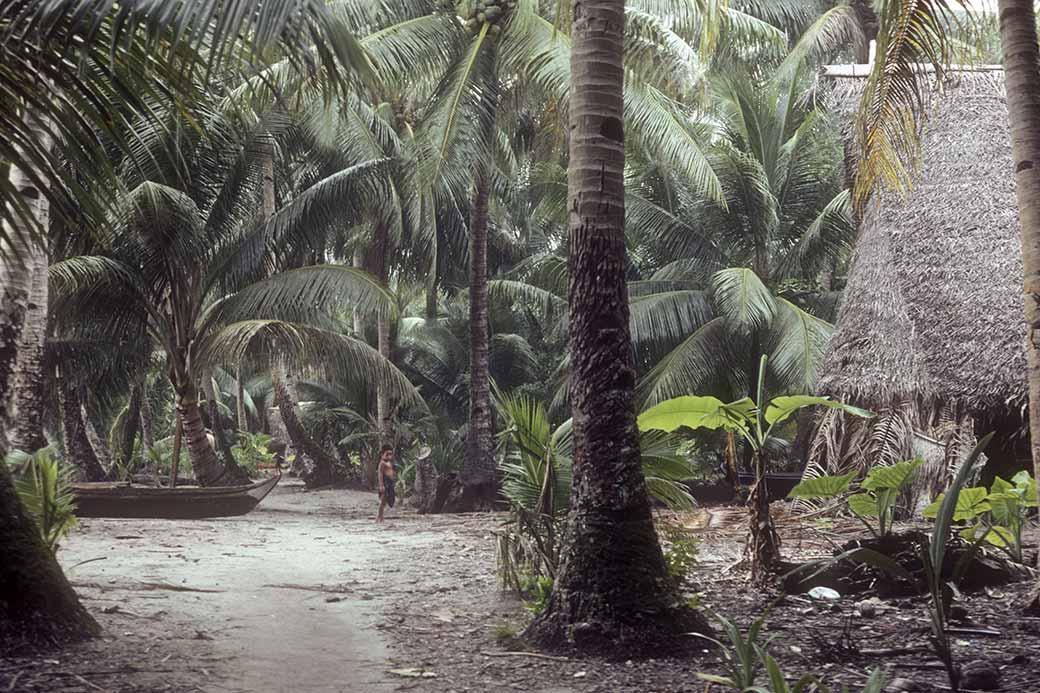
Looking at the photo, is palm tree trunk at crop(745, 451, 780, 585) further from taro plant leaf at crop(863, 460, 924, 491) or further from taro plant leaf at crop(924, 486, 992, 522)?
taro plant leaf at crop(924, 486, 992, 522)

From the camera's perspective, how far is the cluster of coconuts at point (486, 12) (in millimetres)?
15617

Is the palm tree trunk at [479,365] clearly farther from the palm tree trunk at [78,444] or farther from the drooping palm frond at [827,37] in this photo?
the palm tree trunk at [78,444]

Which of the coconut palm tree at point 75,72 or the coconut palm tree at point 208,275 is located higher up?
the coconut palm tree at point 208,275

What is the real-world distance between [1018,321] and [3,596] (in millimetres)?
10006

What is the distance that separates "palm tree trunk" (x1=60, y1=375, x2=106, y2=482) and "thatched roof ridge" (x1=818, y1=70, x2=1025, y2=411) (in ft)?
51.5

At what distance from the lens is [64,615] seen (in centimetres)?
556

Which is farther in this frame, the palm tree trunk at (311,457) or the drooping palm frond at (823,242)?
the palm tree trunk at (311,457)

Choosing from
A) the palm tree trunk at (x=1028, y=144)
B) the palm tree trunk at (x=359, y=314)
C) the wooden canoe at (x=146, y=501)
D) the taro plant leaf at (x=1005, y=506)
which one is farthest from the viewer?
the palm tree trunk at (x=359, y=314)

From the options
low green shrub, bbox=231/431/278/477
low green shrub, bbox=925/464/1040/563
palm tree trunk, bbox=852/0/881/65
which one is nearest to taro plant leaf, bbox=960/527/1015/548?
low green shrub, bbox=925/464/1040/563

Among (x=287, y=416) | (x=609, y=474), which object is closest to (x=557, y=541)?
(x=609, y=474)

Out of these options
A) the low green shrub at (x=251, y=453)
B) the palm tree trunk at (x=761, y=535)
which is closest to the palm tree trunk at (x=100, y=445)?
the low green shrub at (x=251, y=453)

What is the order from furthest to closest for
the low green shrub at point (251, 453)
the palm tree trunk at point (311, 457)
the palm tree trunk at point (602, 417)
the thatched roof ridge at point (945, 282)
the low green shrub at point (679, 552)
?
the low green shrub at point (251, 453) → the palm tree trunk at point (311, 457) → the thatched roof ridge at point (945, 282) → the low green shrub at point (679, 552) → the palm tree trunk at point (602, 417)

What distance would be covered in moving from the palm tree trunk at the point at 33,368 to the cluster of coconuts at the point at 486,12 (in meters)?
7.90

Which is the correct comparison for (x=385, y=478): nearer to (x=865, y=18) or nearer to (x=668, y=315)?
(x=668, y=315)
